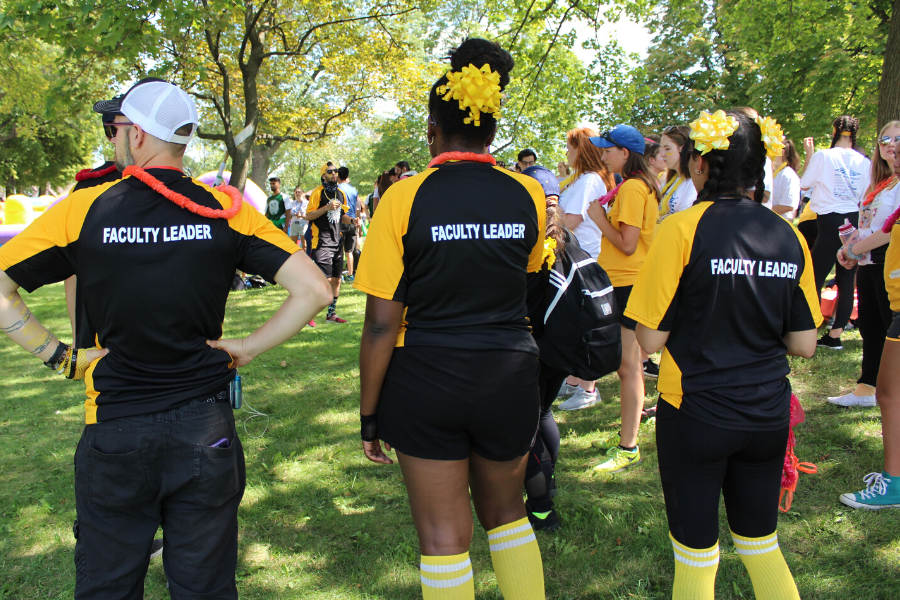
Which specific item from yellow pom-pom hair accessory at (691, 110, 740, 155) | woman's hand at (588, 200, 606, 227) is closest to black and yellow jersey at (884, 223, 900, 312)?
woman's hand at (588, 200, 606, 227)

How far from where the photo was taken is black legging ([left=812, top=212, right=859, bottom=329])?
19.8ft

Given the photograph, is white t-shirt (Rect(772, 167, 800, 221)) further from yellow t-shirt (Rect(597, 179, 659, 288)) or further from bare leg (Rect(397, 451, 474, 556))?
bare leg (Rect(397, 451, 474, 556))

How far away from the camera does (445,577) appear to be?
6.55 ft

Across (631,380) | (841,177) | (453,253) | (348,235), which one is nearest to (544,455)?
(631,380)

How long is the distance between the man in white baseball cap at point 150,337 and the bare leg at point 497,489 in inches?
30.9

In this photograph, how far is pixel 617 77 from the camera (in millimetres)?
9227

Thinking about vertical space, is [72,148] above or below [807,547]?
Answer: above

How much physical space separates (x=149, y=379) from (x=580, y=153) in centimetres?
304

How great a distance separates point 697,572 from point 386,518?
1871 millimetres

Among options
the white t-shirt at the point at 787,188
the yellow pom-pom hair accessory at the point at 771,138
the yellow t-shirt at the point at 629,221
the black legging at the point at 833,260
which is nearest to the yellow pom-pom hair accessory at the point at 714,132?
the yellow pom-pom hair accessory at the point at 771,138

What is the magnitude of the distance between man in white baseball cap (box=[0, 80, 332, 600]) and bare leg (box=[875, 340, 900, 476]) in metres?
3.01

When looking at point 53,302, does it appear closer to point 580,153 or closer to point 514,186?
point 580,153

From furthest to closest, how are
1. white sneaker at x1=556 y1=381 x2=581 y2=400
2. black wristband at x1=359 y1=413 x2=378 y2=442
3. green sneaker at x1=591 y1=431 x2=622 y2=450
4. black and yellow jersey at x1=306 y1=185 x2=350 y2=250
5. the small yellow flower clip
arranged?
1. black and yellow jersey at x1=306 y1=185 x2=350 y2=250
2. white sneaker at x1=556 y1=381 x2=581 y2=400
3. green sneaker at x1=591 y1=431 x2=622 y2=450
4. the small yellow flower clip
5. black wristband at x1=359 y1=413 x2=378 y2=442

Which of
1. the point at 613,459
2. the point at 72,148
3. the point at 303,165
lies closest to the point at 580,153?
the point at 613,459
